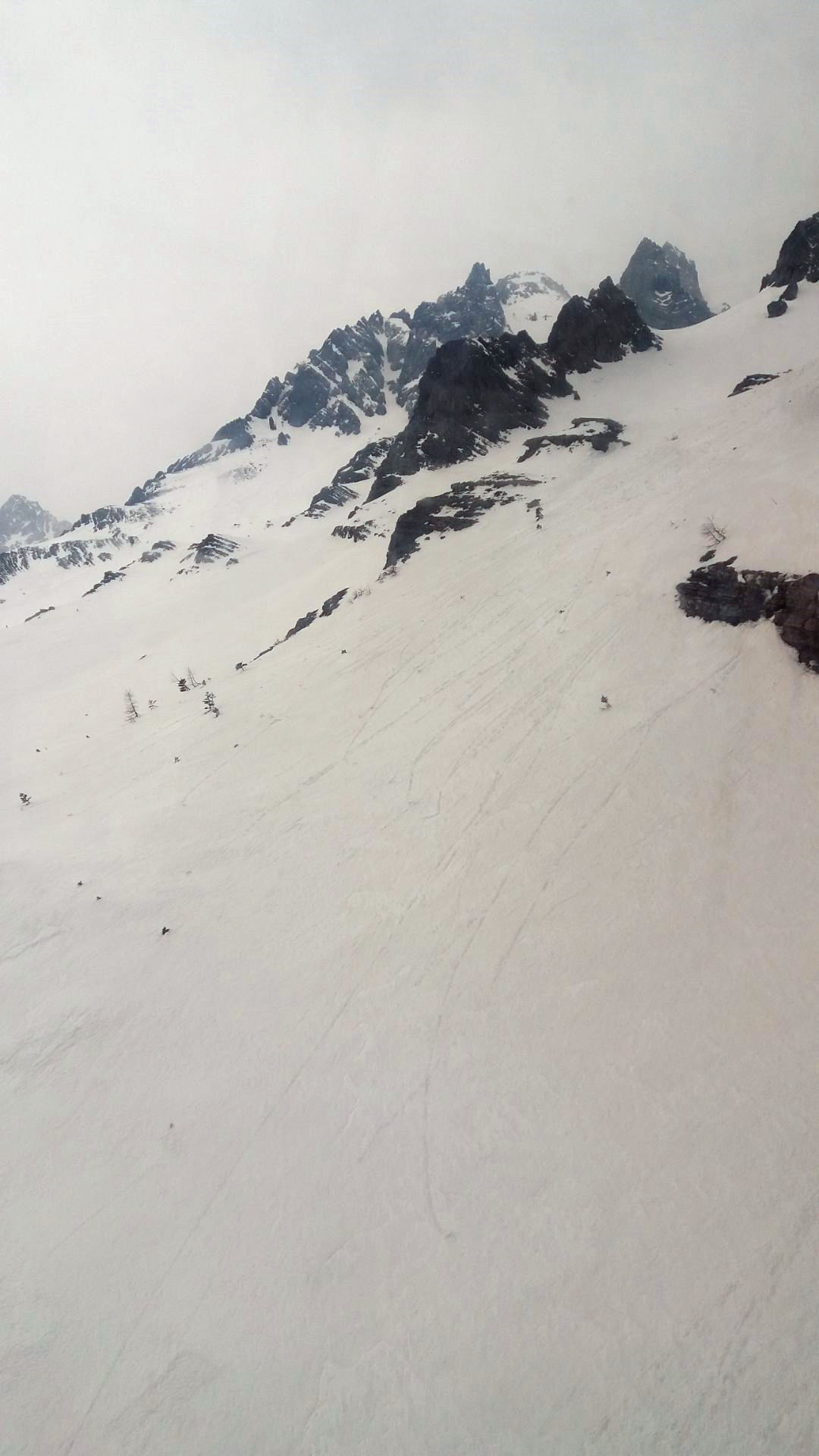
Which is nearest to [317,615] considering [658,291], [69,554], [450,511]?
[450,511]

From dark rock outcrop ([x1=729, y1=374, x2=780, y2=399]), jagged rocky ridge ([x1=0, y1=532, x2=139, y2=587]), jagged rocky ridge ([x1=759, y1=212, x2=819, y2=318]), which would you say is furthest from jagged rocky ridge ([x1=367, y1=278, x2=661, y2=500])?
jagged rocky ridge ([x1=0, y1=532, x2=139, y2=587])

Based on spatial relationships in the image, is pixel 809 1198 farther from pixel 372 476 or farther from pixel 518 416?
pixel 372 476

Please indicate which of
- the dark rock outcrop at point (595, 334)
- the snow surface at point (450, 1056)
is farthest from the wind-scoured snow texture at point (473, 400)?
the snow surface at point (450, 1056)

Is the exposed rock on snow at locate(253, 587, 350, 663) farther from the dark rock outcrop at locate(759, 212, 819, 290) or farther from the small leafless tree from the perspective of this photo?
the dark rock outcrop at locate(759, 212, 819, 290)

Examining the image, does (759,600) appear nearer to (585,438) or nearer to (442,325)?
(585,438)

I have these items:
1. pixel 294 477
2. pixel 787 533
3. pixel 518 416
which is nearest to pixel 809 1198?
pixel 787 533

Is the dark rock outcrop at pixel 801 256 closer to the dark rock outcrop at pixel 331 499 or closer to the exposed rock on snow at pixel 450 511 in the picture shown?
the exposed rock on snow at pixel 450 511
